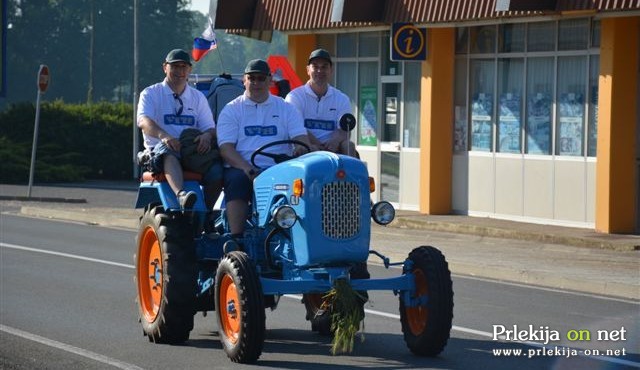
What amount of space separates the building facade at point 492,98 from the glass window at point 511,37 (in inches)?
1.0

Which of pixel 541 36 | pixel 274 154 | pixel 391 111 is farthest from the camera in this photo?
pixel 391 111

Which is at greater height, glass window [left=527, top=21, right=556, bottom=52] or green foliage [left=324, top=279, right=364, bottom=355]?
glass window [left=527, top=21, right=556, bottom=52]

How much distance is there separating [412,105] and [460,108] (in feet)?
4.03

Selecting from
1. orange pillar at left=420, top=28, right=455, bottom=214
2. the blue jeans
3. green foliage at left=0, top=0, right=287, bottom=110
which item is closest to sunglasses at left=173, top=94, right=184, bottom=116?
the blue jeans

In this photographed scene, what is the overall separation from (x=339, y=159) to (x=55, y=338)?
3.15 meters

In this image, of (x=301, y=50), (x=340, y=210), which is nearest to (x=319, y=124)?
(x=340, y=210)

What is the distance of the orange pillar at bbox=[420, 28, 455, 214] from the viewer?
24.5 metres

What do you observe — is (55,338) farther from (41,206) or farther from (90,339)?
(41,206)

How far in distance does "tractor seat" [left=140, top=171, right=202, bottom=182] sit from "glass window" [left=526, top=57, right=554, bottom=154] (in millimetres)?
12174

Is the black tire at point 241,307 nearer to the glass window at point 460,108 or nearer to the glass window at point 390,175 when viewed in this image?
the glass window at point 460,108

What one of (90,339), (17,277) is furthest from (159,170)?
(17,277)

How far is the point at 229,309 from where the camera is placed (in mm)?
10344

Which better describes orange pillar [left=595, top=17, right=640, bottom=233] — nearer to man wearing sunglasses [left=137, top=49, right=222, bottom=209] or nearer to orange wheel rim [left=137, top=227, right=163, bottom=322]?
man wearing sunglasses [left=137, top=49, right=222, bottom=209]

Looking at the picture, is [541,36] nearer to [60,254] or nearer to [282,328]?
[60,254]
